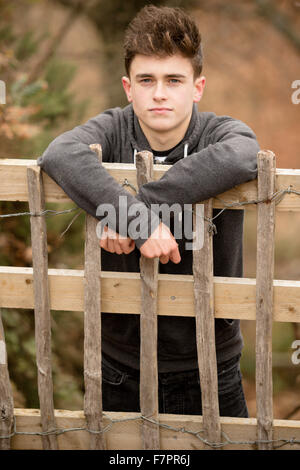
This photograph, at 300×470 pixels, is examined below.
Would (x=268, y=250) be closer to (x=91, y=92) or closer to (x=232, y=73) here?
(x=91, y=92)

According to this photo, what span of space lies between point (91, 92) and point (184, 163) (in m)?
6.00

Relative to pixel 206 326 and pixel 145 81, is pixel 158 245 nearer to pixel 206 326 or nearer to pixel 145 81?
pixel 206 326

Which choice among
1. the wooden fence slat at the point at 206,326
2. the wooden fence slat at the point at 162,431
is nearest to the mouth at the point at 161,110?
the wooden fence slat at the point at 206,326

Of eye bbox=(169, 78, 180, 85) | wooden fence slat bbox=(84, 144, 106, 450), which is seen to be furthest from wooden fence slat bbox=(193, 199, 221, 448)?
eye bbox=(169, 78, 180, 85)

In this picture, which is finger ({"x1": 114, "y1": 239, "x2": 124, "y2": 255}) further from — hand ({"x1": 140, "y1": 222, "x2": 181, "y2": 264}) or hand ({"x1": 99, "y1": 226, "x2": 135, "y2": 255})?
hand ({"x1": 140, "y1": 222, "x2": 181, "y2": 264})

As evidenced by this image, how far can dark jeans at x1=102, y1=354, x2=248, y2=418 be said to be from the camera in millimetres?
2549

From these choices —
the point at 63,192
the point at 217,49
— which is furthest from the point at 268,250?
the point at 217,49

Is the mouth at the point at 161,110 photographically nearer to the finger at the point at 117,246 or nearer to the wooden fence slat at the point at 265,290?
the wooden fence slat at the point at 265,290

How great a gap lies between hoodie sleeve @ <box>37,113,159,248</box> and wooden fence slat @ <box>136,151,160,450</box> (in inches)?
5.2

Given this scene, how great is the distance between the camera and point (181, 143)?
2.38 m

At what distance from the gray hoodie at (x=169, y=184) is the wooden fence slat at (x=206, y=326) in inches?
5.1

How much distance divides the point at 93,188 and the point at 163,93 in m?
0.50

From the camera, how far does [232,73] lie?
861 centimetres

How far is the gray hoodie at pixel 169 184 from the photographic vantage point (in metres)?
2.03
